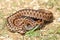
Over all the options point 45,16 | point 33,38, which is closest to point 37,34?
point 33,38

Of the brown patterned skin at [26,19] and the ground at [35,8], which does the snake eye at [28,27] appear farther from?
the ground at [35,8]

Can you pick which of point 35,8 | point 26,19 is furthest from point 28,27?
point 35,8

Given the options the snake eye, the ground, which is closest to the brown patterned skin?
the snake eye

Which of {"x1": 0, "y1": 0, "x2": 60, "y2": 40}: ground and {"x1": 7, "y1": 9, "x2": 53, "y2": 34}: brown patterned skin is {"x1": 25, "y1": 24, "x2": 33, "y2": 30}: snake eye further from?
{"x1": 0, "y1": 0, "x2": 60, "y2": 40}: ground

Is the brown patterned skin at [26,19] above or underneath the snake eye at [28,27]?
above

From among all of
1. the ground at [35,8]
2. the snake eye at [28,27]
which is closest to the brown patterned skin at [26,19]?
the snake eye at [28,27]

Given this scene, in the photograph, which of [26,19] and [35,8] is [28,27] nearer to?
[26,19]
